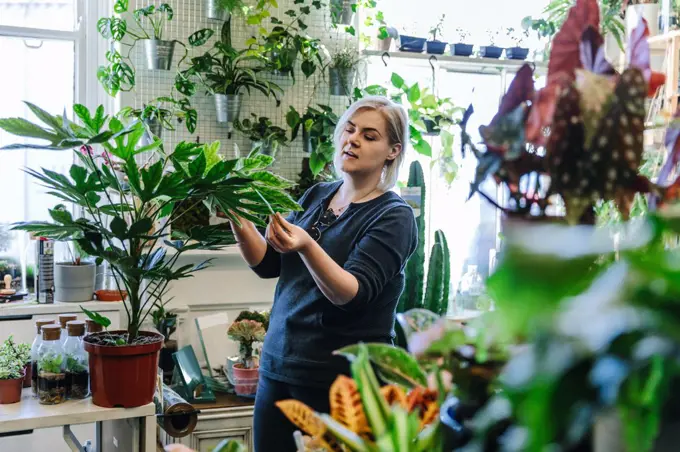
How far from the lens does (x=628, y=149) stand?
0.60m

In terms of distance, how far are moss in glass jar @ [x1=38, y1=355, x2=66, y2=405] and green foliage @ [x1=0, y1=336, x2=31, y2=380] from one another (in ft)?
0.33

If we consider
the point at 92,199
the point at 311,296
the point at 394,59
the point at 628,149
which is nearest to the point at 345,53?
the point at 394,59

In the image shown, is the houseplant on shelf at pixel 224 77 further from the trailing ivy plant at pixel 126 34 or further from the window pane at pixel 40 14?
the window pane at pixel 40 14

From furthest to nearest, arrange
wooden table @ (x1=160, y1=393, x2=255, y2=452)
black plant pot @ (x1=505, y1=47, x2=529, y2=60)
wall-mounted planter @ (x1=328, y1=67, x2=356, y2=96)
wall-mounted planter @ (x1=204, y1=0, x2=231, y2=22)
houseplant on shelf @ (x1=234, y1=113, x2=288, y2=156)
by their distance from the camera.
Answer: black plant pot @ (x1=505, y1=47, x2=529, y2=60), wall-mounted planter @ (x1=328, y1=67, x2=356, y2=96), houseplant on shelf @ (x1=234, y1=113, x2=288, y2=156), wall-mounted planter @ (x1=204, y1=0, x2=231, y2=22), wooden table @ (x1=160, y1=393, x2=255, y2=452)

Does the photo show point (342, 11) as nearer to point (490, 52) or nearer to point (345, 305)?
point (490, 52)

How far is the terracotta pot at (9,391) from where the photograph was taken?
2.25 metres

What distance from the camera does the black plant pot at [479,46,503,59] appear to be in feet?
14.9

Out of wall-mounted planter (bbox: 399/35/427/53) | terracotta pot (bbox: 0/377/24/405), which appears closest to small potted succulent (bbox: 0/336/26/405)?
terracotta pot (bbox: 0/377/24/405)

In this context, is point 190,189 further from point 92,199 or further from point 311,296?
point 311,296

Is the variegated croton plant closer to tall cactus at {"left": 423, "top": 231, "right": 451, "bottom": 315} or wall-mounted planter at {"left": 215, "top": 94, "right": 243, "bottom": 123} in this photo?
wall-mounted planter at {"left": 215, "top": 94, "right": 243, "bottom": 123}

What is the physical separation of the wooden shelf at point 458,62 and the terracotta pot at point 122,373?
249cm

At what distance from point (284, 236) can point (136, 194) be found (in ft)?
1.36

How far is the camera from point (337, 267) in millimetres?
2145

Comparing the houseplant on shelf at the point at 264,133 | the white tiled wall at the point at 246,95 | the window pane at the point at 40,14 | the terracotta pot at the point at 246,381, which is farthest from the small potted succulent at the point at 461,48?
the terracotta pot at the point at 246,381
